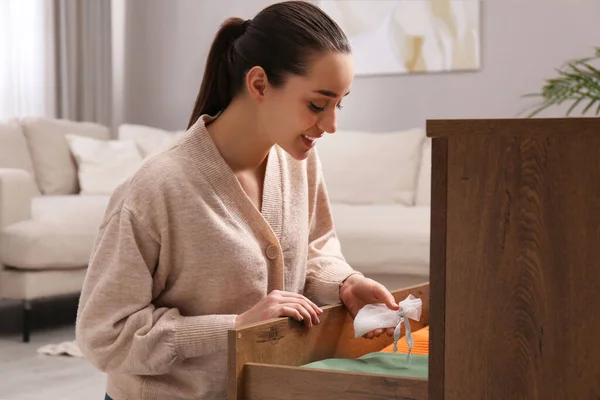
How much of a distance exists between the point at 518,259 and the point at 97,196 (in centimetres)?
354

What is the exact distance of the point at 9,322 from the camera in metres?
3.75

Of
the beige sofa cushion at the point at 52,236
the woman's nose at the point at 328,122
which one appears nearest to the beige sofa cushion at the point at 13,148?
the beige sofa cushion at the point at 52,236

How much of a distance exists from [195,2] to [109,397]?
4.37m

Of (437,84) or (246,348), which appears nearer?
(246,348)

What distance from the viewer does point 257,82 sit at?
1294 millimetres

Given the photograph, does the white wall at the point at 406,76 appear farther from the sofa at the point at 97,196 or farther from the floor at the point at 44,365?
the floor at the point at 44,365

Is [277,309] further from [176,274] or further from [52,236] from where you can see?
[52,236]

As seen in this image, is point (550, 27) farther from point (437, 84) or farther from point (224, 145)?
point (224, 145)

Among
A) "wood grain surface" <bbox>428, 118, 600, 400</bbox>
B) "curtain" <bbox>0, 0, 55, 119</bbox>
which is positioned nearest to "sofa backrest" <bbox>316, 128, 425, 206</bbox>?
"curtain" <bbox>0, 0, 55, 119</bbox>

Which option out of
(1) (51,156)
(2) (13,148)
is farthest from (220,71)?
(1) (51,156)

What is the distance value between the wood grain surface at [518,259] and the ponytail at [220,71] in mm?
572

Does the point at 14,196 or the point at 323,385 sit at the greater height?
the point at 14,196

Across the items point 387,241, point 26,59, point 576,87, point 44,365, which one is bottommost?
point 44,365

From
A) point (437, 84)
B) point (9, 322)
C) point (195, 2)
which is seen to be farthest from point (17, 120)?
point (437, 84)
